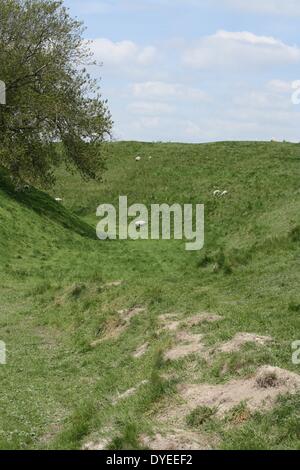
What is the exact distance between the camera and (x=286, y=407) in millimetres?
10172

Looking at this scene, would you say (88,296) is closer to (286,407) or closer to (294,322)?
(294,322)

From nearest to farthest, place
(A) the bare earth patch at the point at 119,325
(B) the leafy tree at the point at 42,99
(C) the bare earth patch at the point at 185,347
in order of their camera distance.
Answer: (C) the bare earth patch at the point at 185,347 < (A) the bare earth patch at the point at 119,325 < (B) the leafy tree at the point at 42,99

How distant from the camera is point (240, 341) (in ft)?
45.0

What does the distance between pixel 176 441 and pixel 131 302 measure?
440 inches

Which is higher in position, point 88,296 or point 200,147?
point 200,147

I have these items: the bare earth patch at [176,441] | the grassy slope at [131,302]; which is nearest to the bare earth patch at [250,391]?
the grassy slope at [131,302]

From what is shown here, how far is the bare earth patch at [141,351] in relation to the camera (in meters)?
15.9

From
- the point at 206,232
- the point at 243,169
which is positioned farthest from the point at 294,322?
the point at 243,169

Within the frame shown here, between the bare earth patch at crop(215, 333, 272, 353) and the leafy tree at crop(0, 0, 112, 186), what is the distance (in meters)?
27.4

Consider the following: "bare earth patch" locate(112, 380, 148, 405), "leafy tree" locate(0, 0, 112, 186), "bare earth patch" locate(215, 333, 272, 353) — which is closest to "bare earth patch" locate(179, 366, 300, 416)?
"bare earth patch" locate(112, 380, 148, 405)

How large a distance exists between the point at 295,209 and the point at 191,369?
24705mm

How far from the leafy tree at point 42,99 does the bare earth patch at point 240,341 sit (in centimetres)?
2737

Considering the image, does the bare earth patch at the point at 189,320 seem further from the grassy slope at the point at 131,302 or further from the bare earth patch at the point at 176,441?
the bare earth patch at the point at 176,441

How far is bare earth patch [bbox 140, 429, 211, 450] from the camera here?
378 inches
